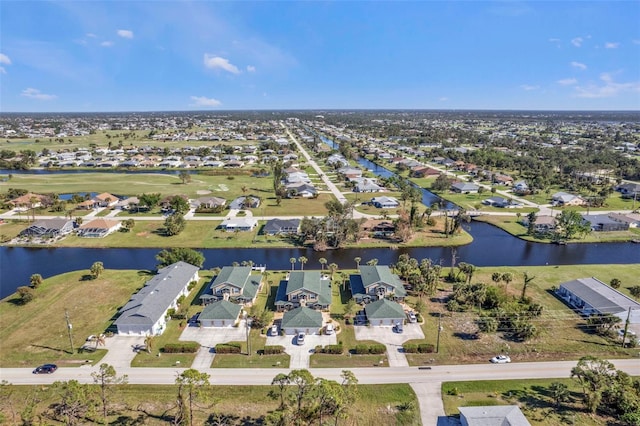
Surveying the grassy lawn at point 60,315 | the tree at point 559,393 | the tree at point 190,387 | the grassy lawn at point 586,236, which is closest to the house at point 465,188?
the grassy lawn at point 586,236

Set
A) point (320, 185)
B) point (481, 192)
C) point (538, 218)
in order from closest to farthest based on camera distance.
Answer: point (538, 218)
point (481, 192)
point (320, 185)

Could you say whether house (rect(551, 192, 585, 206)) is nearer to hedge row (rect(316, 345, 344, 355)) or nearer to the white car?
the white car

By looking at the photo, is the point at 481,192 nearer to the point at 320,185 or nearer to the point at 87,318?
the point at 320,185

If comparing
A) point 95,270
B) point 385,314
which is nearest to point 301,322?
point 385,314

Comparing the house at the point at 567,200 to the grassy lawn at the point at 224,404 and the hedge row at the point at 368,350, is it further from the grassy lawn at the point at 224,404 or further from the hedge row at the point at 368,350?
the grassy lawn at the point at 224,404

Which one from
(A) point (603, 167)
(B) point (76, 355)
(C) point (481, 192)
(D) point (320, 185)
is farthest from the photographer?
(A) point (603, 167)

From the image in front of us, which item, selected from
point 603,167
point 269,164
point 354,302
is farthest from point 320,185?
point 603,167

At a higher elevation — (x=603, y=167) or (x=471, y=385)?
(x=603, y=167)

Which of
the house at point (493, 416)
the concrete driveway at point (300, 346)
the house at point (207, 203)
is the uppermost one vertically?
the house at point (207, 203)
